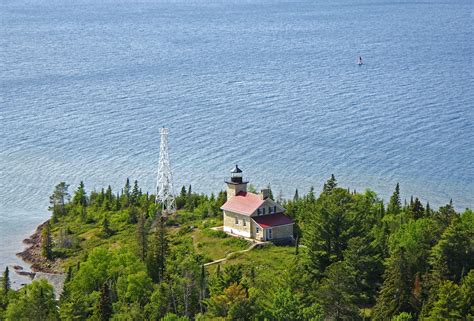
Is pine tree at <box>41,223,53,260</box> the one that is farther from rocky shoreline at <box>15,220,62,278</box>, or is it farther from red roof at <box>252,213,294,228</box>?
red roof at <box>252,213,294,228</box>

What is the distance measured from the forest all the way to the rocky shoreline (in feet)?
1.29

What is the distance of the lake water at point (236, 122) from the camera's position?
322 ft

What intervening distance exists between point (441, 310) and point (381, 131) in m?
66.3

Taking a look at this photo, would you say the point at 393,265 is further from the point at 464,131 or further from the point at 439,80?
the point at 439,80

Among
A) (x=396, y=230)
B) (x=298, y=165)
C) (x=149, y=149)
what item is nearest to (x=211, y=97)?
(x=149, y=149)

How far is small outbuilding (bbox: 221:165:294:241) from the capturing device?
71.4 metres

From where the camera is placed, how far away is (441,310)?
49719 millimetres

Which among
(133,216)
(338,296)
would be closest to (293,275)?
(338,296)

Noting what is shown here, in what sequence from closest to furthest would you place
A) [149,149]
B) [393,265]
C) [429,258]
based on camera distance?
[393,265], [429,258], [149,149]

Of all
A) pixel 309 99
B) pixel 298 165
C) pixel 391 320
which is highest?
pixel 309 99

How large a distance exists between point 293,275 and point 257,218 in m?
16.1

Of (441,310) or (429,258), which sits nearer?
(441,310)

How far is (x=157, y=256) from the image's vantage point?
65375 mm

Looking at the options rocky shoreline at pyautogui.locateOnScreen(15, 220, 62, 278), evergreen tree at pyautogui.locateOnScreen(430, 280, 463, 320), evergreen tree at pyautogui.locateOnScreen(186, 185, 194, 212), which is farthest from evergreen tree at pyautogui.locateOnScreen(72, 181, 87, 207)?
evergreen tree at pyautogui.locateOnScreen(430, 280, 463, 320)
